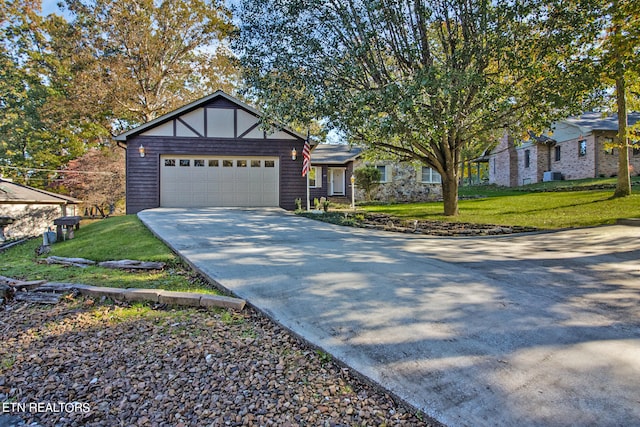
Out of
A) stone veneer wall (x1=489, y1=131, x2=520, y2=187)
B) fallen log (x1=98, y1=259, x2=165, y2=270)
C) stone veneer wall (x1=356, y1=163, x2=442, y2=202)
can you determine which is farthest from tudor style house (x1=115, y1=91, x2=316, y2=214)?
stone veneer wall (x1=489, y1=131, x2=520, y2=187)

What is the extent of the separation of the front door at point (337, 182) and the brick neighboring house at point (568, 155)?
27.7 feet

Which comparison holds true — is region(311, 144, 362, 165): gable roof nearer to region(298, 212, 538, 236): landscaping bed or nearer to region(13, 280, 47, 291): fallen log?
region(298, 212, 538, 236): landscaping bed

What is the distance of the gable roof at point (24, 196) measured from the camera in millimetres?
19078

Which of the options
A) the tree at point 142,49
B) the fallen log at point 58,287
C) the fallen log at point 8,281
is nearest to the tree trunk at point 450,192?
the fallen log at point 58,287

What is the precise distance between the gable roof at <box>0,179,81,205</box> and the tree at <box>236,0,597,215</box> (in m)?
17.1

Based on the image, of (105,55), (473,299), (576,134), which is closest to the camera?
(473,299)

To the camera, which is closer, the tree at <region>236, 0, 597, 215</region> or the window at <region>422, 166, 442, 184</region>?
the tree at <region>236, 0, 597, 215</region>

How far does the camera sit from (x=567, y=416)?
1.99 metres

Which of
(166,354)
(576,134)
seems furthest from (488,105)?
(576,134)

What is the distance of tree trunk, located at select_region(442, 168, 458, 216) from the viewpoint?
35.6ft

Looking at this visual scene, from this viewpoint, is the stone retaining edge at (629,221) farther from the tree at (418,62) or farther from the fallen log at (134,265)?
the fallen log at (134,265)

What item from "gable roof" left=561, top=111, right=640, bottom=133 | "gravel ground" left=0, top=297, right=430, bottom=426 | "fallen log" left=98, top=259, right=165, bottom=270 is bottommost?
"gravel ground" left=0, top=297, right=430, bottom=426

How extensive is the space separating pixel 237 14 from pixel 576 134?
19652 mm

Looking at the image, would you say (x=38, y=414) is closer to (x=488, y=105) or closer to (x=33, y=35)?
(x=488, y=105)
